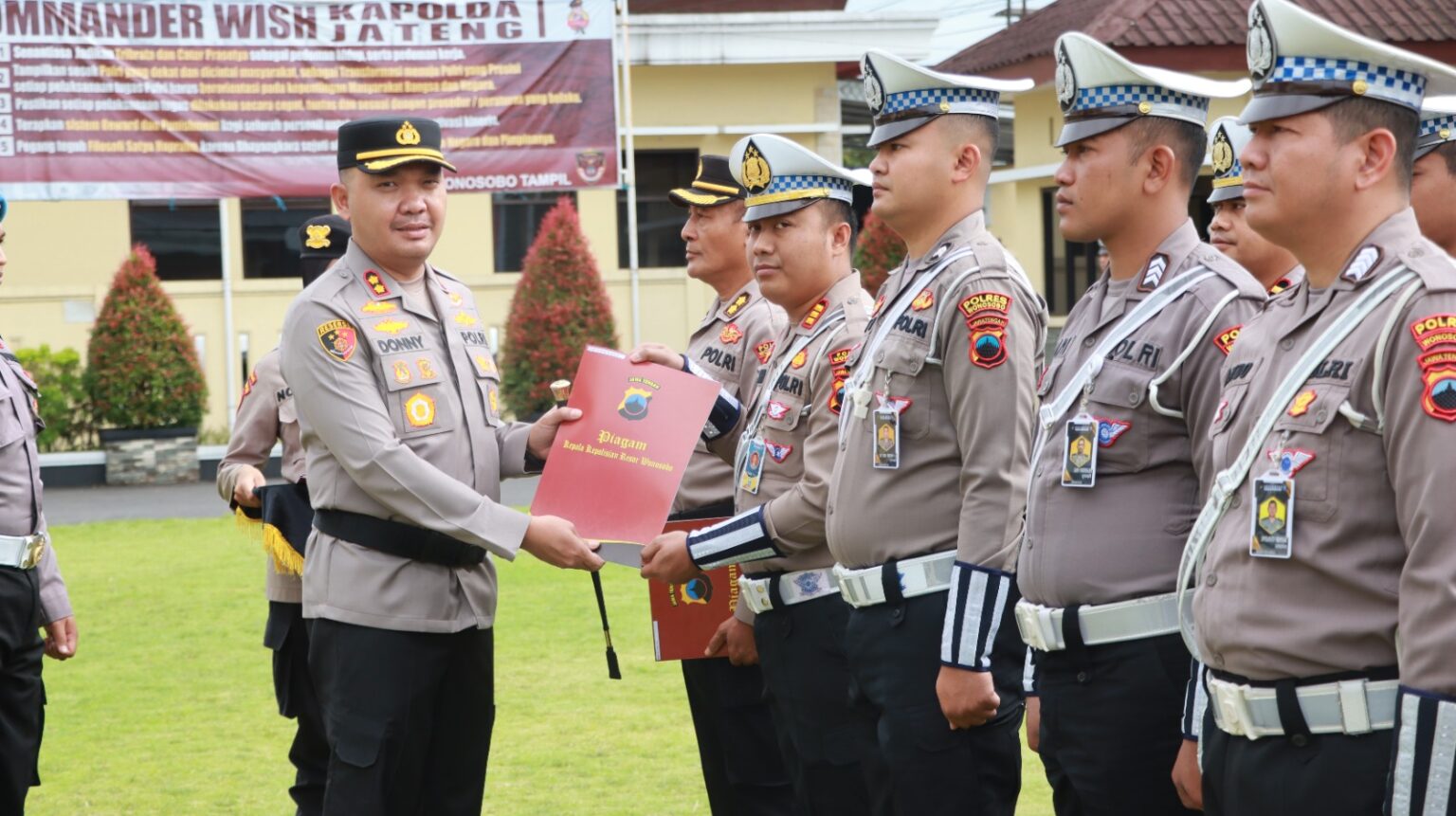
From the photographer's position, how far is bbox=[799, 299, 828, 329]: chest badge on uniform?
14.4 ft

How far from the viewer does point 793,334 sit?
447 centimetres

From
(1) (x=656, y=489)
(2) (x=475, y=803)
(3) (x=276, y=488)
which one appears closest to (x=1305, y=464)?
(1) (x=656, y=489)

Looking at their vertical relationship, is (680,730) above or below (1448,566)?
below

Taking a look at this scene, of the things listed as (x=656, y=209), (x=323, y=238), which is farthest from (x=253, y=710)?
(x=656, y=209)

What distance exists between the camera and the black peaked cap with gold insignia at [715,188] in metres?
5.21

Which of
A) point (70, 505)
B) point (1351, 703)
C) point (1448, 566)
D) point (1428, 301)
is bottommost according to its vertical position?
point (70, 505)

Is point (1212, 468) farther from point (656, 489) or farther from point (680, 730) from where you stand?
point (680, 730)

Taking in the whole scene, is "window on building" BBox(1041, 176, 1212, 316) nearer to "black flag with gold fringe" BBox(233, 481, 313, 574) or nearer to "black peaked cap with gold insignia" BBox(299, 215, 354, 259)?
"black peaked cap with gold insignia" BBox(299, 215, 354, 259)

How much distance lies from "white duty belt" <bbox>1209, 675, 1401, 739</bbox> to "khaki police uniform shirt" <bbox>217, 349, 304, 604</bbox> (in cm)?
364

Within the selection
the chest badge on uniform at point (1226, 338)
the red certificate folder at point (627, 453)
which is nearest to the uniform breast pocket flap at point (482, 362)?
the red certificate folder at point (627, 453)

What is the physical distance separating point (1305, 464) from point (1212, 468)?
0.43 m

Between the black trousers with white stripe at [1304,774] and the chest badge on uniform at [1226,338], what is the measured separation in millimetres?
827

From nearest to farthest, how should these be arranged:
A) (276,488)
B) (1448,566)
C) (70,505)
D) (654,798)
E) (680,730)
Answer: (1448,566)
(276,488)
(654,798)
(680,730)
(70,505)

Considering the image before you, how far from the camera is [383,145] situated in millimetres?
4113
